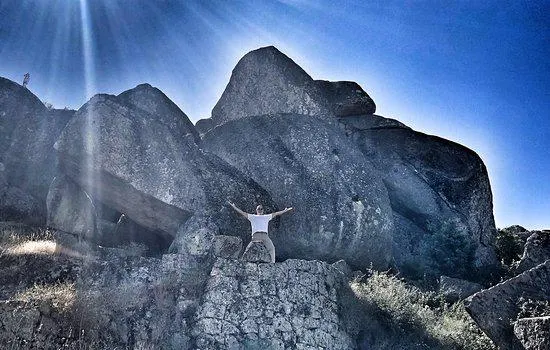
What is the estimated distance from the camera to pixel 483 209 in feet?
58.6

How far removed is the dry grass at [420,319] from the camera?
8.90 m

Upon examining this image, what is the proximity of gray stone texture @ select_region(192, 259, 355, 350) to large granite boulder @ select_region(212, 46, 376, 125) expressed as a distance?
891 cm

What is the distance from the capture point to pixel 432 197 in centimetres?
1767

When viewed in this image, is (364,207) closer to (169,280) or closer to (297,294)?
(297,294)

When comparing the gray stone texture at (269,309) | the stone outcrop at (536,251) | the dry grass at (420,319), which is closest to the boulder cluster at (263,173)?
the stone outcrop at (536,251)

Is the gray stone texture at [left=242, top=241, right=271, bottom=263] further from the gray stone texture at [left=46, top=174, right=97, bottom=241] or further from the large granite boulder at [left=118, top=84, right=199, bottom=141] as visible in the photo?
the large granite boulder at [left=118, top=84, right=199, bottom=141]

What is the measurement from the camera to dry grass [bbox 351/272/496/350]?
890 cm

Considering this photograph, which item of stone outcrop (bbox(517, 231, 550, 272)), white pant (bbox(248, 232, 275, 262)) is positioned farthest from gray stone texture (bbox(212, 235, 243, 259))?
stone outcrop (bbox(517, 231, 550, 272))

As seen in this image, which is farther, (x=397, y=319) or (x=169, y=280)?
(x=397, y=319)

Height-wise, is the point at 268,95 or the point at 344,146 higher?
the point at 268,95

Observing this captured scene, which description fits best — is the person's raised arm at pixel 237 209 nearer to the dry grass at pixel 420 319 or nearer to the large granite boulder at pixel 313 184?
the large granite boulder at pixel 313 184

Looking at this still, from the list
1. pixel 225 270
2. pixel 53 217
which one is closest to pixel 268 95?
pixel 53 217

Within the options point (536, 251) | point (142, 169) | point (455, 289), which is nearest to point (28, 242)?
point (142, 169)

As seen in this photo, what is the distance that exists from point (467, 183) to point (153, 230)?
1290cm
